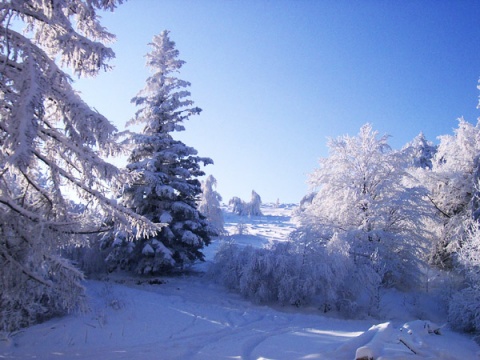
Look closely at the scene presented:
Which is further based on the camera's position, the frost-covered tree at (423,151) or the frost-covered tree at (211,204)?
the frost-covered tree at (211,204)

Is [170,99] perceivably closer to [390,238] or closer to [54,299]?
[54,299]

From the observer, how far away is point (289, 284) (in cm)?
1231

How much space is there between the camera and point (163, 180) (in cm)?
1627

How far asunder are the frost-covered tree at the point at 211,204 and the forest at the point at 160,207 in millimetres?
21902

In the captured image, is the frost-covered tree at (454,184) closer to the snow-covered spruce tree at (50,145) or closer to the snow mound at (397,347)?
the snow mound at (397,347)

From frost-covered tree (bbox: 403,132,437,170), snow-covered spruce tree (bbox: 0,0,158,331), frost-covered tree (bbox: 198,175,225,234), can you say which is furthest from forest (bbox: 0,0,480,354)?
frost-covered tree (bbox: 198,175,225,234)

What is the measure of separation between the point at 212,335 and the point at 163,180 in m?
9.97

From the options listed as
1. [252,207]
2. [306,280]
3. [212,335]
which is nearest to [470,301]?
[306,280]

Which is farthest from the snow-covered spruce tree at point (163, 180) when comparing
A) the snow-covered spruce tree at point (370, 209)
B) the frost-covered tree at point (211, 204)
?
the frost-covered tree at point (211, 204)

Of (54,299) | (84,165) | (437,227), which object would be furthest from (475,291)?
(54,299)

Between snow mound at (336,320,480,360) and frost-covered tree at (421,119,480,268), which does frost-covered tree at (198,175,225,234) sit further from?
snow mound at (336,320,480,360)

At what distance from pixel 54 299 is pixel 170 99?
1229 centimetres

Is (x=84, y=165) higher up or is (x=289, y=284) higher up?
(x=84, y=165)

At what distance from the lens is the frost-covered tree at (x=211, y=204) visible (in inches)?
1566
